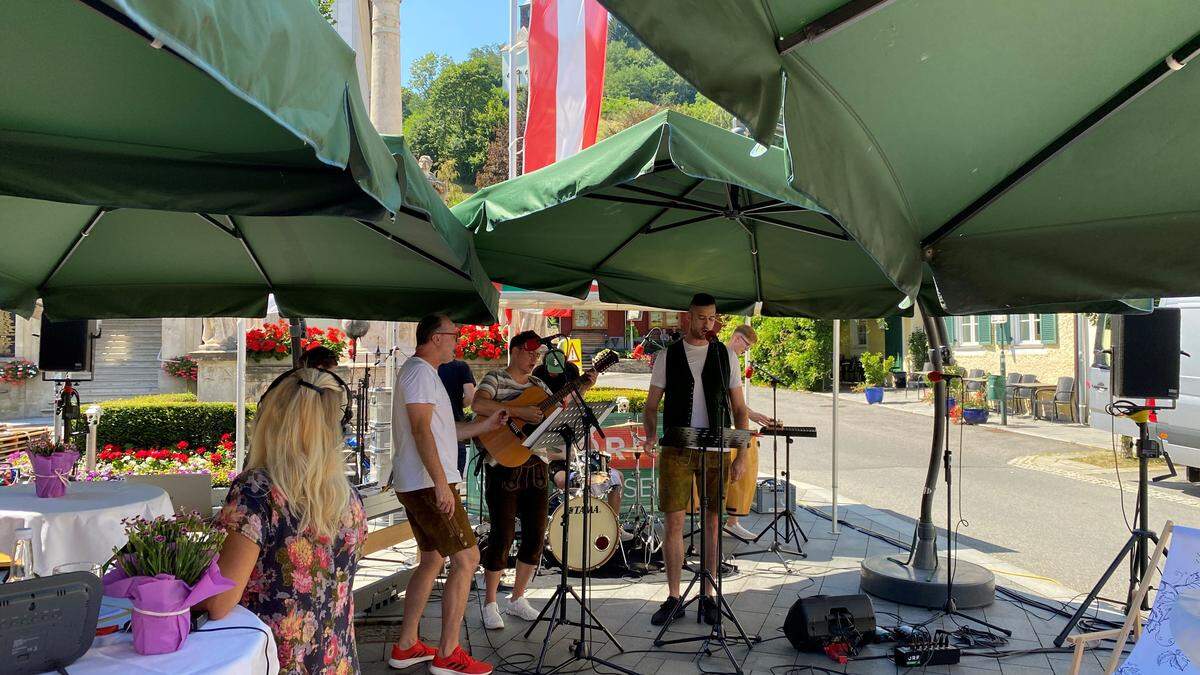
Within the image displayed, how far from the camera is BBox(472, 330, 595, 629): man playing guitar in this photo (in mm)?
5215

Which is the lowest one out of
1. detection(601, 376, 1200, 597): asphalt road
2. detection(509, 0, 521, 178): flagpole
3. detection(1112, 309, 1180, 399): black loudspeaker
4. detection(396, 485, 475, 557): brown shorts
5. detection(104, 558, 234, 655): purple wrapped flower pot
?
detection(601, 376, 1200, 597): asphalt road

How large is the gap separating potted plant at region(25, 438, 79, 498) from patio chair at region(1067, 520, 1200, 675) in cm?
467

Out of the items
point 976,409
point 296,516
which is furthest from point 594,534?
point 976,409

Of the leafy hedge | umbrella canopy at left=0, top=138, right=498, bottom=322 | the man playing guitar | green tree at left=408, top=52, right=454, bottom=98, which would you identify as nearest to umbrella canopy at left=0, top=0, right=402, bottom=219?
umbrella canopy at left=0, top=138, right=498, bottom=322

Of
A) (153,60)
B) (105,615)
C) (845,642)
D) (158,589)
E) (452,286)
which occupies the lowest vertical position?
(845,642)

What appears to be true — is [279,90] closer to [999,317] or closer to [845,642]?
[845,642]

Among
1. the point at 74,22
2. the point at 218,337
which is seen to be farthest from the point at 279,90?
the point at 218,337

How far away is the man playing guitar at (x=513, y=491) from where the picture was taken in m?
5.21

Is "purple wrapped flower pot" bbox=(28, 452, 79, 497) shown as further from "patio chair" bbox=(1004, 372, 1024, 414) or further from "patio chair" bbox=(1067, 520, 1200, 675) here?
"patio chair" bbox=(1004, 372, 1024, 414)

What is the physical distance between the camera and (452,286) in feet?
17.9

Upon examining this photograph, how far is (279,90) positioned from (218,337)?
1421 cm

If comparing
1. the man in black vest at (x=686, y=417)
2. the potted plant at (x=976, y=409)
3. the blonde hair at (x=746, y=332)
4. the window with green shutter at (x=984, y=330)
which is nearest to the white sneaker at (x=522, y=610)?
the man in black vest at (x=686, y=417)

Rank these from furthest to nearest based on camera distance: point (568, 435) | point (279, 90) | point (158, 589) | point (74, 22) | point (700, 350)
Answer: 1. point (700, 350)
2. point (568, 435)
3. point (74, 22)
4. point (158, 589)
5. point (279, 90)

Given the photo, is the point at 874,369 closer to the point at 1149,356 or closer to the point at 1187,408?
the point at 1187,408
